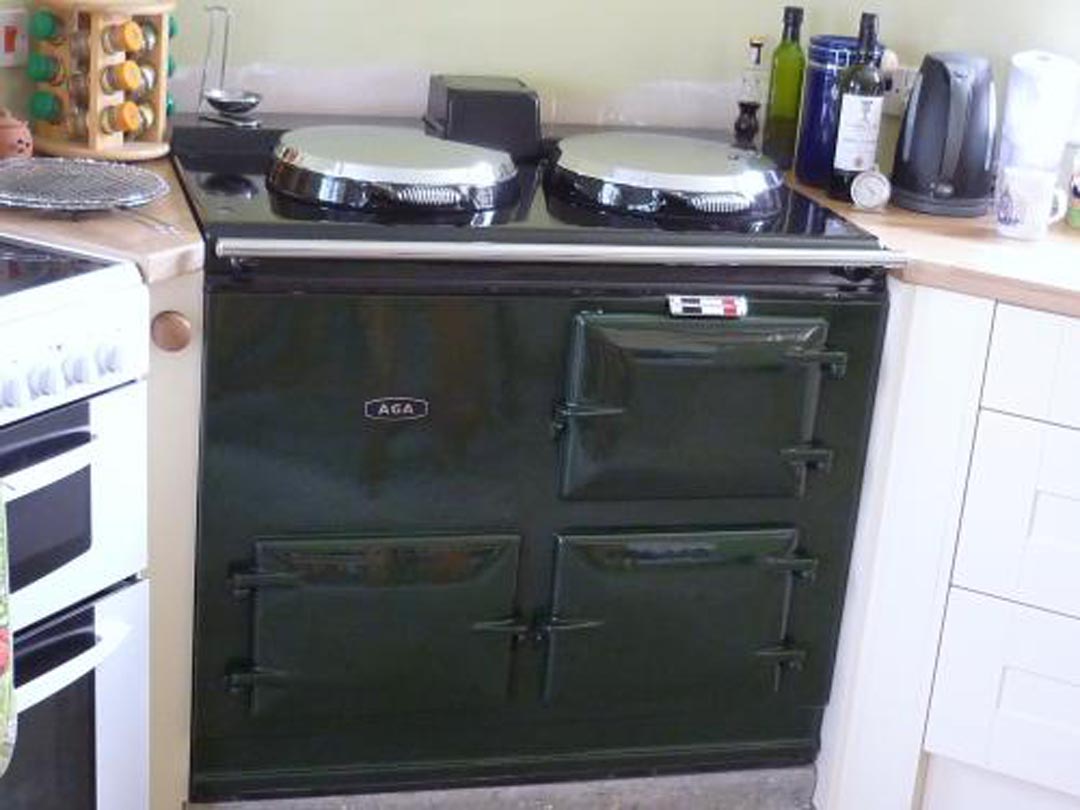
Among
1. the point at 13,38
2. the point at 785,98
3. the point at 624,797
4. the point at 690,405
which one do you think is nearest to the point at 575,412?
the point at 690,405

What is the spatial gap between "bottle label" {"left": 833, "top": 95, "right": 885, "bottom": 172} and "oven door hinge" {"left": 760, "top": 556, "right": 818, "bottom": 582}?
0.60 m

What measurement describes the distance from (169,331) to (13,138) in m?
0.44

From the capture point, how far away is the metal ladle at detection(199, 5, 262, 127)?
2.51 m

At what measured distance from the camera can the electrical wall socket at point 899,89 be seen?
2.79 metres

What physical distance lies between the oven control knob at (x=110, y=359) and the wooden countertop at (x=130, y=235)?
0.34 ft

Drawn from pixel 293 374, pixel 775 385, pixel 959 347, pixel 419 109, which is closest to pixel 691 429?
pixel 775 385

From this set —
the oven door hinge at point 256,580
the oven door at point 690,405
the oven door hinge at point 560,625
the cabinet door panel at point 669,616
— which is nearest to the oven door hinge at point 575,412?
the oven door at point 690,405

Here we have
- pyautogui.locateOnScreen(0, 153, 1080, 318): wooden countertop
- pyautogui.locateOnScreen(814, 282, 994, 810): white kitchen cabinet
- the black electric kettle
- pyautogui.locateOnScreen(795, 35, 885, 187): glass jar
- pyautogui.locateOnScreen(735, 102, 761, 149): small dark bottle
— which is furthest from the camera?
pyautogui.locateOnScreen(735, 102, 761, 149): small dark bottle

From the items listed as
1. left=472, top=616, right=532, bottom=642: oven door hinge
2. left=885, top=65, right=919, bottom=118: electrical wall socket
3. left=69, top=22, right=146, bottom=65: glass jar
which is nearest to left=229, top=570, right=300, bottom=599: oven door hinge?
left=472, top=616, right=532, bottom=642: oven door hinge

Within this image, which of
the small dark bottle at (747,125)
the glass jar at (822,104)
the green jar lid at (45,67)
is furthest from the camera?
the small dark bottle at (747,125)

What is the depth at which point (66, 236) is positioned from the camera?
6.49 feet

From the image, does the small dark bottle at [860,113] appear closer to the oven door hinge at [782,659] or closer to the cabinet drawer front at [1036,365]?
the cabinet drawer front at [1036,365]

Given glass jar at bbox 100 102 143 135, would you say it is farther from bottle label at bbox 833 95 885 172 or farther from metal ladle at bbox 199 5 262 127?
bottle label at bbox 833 95 885 172

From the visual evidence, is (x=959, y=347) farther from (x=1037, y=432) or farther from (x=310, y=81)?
(x=310, y=81)
